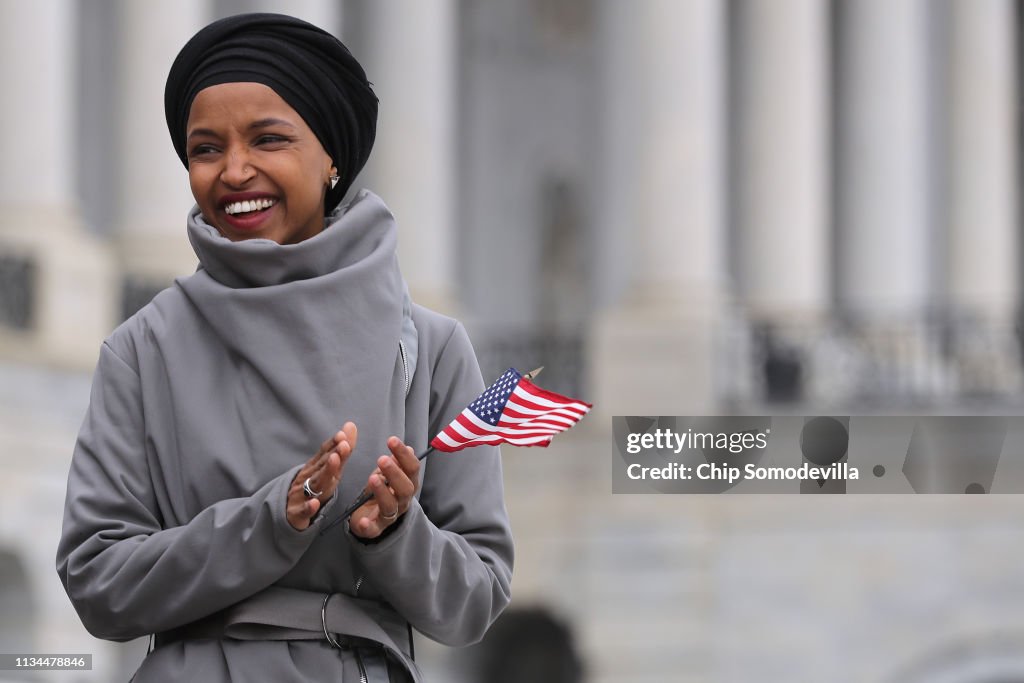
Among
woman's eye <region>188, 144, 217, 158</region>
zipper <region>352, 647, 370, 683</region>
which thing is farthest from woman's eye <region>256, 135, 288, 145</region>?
zipper <region>352, 647, 370, 683</region>

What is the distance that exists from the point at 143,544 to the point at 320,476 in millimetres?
433

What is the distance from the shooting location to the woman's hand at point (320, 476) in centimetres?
352

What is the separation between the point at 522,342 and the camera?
32594mm

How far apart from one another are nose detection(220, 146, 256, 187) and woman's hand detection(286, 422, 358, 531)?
2.00 feet

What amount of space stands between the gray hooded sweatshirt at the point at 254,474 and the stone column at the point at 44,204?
66.1 ft

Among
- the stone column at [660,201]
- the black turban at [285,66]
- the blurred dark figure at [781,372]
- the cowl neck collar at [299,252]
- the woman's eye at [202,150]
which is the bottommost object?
the blurred dark figure at [781,372]

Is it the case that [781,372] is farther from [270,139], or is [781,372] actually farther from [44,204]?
[270,139]

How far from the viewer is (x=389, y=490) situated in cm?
361

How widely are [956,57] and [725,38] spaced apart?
16.1ft

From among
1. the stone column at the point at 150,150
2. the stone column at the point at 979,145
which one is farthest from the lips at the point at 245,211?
the stone column at the point at 979,145

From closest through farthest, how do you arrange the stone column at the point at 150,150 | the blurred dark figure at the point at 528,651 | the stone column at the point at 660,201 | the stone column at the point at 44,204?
the stone column at the point at 44,204 < the stone column at the point at 150,150 < the blurred dark figure at the point at 528,651 < the stone column at the point at 660,201

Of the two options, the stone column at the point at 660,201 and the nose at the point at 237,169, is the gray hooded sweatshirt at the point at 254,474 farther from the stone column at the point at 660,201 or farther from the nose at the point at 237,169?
the stone column at the point at 660,201

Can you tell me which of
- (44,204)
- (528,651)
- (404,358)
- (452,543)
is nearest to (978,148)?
(528,651)

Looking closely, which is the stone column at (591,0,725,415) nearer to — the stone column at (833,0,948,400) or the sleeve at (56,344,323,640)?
the stone column at (833,0,948,400)
